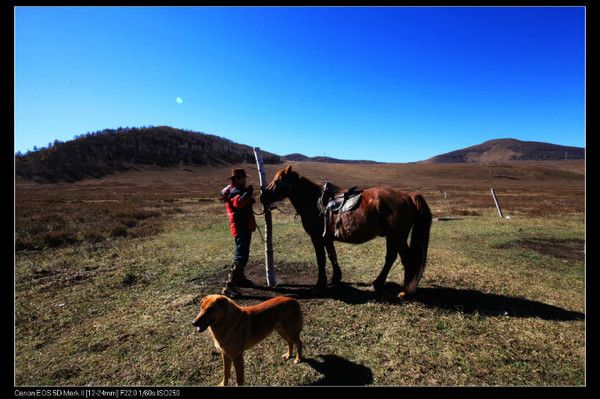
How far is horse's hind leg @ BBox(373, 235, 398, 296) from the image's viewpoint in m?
5.49

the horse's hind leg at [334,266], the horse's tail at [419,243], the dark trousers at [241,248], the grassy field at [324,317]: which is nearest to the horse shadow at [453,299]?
the grassy field at [324,317]

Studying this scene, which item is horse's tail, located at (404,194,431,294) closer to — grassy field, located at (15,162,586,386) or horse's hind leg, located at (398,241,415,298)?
horse's hind leg, located at (398,241,415,298)

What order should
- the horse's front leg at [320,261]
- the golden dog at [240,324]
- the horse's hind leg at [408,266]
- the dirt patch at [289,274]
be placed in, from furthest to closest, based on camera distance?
the dirt patch at [289,274] → the horse's front leg at [320,261] → the horse's hind leg at [408,266] → the golden dog at [240,324]

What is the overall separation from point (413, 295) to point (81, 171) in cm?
9883

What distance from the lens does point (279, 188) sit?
6.18m

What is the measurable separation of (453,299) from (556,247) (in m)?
7.24

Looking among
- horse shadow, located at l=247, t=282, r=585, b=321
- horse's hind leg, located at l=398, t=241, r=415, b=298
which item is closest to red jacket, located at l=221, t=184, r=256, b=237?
horse shadow, located at l=247, t=282, r=585, b=321

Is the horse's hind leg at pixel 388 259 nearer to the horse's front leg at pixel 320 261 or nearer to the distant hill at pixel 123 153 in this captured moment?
the horse's front leg at pixel 320 261

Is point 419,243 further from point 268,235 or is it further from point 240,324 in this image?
point 240,324

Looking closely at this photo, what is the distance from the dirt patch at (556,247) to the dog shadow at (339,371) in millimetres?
8644

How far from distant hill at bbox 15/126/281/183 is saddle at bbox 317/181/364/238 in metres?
92.9

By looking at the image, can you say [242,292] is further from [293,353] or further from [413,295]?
[413,295]

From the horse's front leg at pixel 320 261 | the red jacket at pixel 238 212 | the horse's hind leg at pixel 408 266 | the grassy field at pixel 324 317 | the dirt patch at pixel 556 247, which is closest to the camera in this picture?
the grassy field at pixel 324 317

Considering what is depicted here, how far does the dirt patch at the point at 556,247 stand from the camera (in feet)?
28.6
